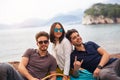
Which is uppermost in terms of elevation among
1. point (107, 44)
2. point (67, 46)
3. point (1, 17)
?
point (1, 17)

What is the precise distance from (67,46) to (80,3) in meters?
4.79

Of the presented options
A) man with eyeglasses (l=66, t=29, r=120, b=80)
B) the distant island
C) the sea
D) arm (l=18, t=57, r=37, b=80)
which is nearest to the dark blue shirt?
man with eyeglasses (l=66, t=29, r=120, b=80)

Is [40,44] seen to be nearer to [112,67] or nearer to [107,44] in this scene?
[112,67]

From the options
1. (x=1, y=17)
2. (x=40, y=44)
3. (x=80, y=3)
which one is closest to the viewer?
(x=40, y=44)

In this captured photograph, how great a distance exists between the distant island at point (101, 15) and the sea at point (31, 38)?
157 mm

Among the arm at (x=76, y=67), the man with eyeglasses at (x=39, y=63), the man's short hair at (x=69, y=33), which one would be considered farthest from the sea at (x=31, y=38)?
the man with eyeglasses at (x=39, y=63)

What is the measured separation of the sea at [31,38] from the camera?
664 centimetres

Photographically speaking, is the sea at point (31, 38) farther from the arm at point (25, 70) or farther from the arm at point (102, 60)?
the arm at point (25, 70)

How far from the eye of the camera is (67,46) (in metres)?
2.98

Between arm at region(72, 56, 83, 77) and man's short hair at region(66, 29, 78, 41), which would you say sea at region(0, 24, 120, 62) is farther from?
arm at region(72, 56, 83, 77)

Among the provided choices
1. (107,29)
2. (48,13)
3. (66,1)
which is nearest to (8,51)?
(48,13)

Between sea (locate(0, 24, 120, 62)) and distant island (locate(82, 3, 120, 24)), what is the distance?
0.52 feet

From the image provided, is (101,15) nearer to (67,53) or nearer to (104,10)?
(104,10)

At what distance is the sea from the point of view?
6.64m
